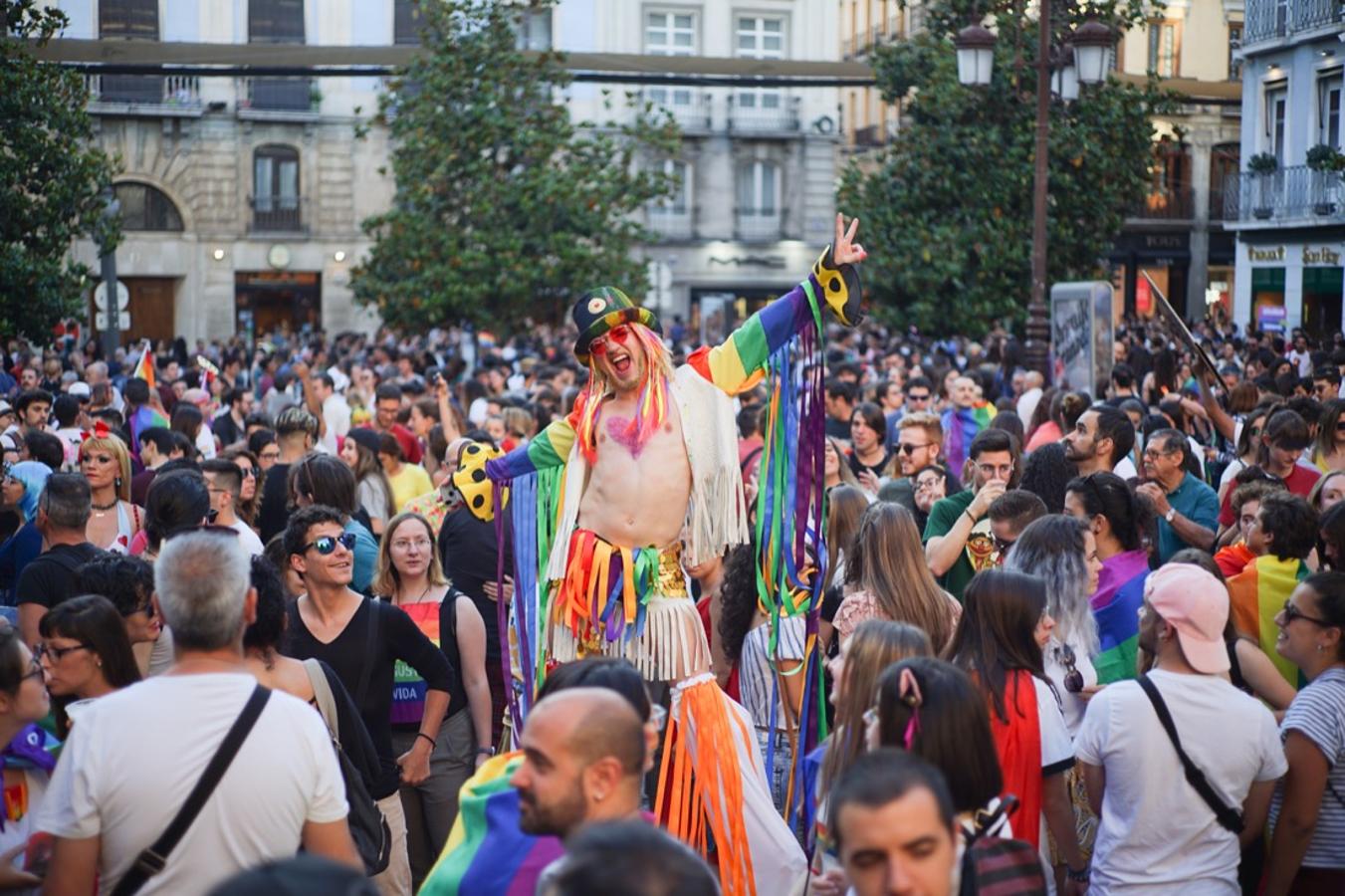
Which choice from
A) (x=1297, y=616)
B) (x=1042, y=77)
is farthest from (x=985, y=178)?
(x=1297, y=616)

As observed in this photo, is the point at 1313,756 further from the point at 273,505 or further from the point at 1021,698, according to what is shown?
the point at 273,505

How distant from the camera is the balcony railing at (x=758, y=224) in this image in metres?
43.9

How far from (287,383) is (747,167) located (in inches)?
1115

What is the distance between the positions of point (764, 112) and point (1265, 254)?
55.9 feet

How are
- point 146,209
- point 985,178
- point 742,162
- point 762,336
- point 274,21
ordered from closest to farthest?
point 762,336
point 985,178
point 274,21
point 146,209
point 742,162

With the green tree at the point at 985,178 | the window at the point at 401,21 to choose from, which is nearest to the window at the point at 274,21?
the window at the point at 401,21

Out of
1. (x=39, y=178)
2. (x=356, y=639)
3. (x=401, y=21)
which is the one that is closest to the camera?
(x=356, y=639)

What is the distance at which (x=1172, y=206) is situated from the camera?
1662 inches

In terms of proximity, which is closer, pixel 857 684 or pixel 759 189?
pixel 857 684

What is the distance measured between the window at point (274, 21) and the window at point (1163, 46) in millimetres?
20089

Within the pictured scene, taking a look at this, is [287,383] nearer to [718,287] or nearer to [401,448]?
[401,448]

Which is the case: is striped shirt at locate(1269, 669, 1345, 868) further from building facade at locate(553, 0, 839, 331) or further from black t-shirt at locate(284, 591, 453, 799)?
building facade at locate(553, 0, 839, 331)

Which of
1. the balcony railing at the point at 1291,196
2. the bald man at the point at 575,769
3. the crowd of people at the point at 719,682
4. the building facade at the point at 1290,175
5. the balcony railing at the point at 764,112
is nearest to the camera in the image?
the bald man at the point at 575,769

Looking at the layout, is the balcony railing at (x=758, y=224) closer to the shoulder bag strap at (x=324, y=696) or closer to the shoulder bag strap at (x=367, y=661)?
the shoulder bag strap at (x=367, y=661)
